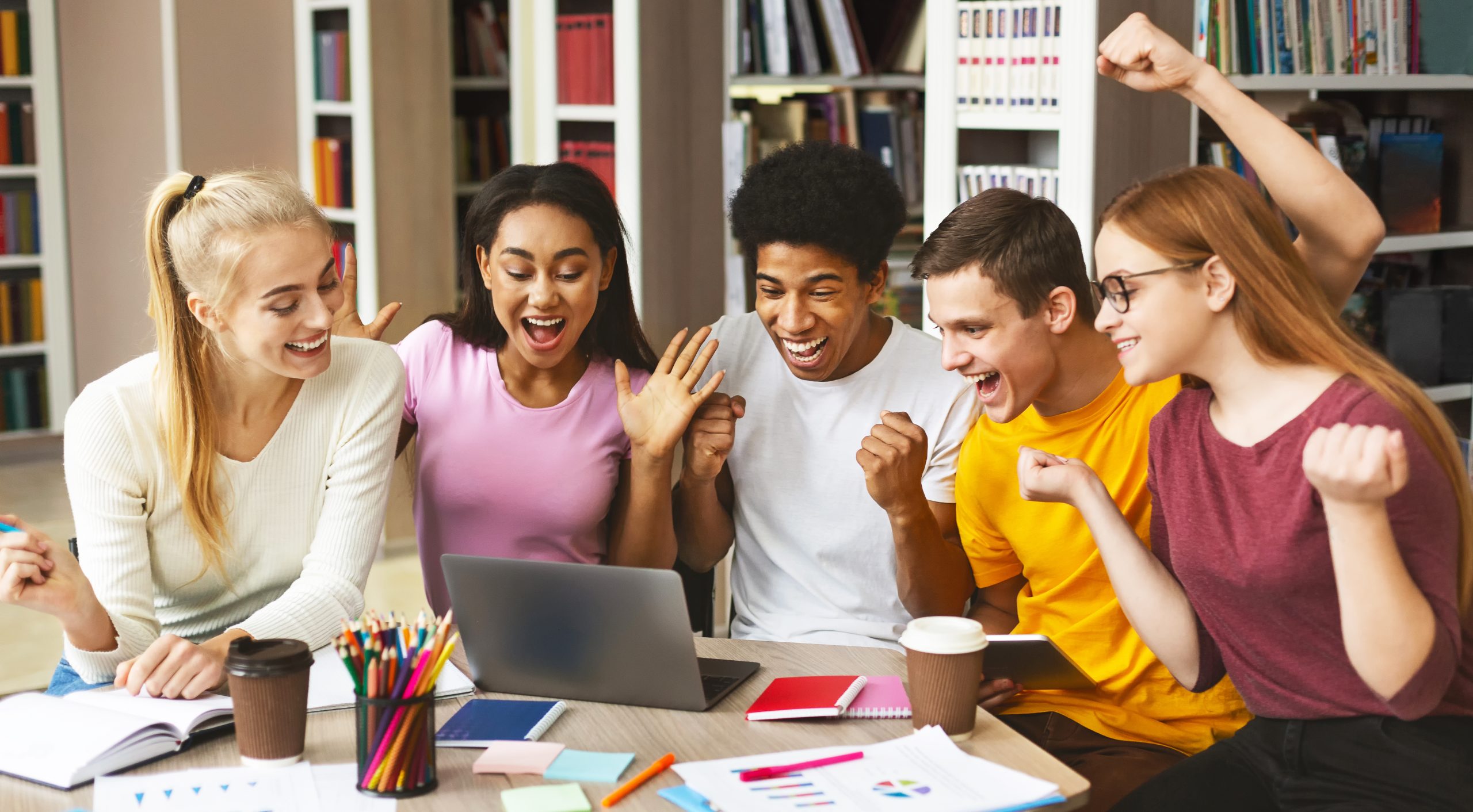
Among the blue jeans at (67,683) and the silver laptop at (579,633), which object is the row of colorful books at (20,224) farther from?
the silver laptop at (579,633)

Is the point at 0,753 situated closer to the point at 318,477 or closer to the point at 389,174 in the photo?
the point at 318,477

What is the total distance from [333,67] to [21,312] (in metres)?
2.17

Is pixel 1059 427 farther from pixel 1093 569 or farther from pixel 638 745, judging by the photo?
pixel 638 745

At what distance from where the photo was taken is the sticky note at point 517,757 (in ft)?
4.14

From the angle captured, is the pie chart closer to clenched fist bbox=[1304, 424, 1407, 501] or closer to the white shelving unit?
clenched fist bbox=[1304, 424, 1407, 501]

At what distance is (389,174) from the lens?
436 cm

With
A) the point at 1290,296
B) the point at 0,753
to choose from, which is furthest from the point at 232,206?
the point at 1290,296

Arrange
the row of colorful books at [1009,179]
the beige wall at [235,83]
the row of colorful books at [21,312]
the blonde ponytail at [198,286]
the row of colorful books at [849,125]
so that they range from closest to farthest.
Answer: the blonde ponytail at [198,286] → the row of colorful books at [1009,179] → the row of colorful books at [849,125] → the beige wall at [235,83] → the row of colorful books at [21,312]

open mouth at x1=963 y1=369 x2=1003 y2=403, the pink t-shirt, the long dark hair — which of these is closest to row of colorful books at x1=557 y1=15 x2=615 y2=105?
the long dark hair

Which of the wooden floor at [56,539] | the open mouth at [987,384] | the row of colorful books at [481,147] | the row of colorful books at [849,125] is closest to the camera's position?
the open mouth at [987,384]

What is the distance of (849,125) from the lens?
3965mm

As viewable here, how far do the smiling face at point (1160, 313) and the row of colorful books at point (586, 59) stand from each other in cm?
216

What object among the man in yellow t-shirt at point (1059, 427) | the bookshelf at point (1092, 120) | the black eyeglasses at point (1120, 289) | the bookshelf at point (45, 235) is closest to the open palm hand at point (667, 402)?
the man in yellow t-shirt at point (1059, 427)

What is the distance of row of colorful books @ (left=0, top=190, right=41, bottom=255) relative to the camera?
5.57 m
